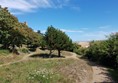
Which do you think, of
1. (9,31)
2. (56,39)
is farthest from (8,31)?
(56,39)

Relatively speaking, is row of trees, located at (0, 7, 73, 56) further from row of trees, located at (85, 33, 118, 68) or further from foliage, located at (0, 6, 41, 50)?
row of trees, located at (85, 33, 118, 68)

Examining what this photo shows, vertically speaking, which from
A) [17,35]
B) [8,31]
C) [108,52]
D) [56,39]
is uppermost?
[8,31]

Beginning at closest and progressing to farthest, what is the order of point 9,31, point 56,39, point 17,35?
point 9,31 < point 56,39 < point 17,35

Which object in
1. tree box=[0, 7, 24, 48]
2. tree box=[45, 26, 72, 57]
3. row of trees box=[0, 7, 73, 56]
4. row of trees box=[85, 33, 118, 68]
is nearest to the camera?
row of trees box=[85, 33, 118, 68]

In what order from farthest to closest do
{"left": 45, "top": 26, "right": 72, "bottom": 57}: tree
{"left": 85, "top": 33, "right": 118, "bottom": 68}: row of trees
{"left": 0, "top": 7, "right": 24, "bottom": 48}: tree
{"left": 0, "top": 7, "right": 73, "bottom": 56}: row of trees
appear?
{"left": 45, "top": 26, "right": 72, "bottom": 57}: tree < {"left": 0, "top": 7, "right": 73, "bottom": 56}: row of trees < {"left": 0, "top": 7, "right": 24, "bottom": 48}: tree < {"left": 85, "top": 33, "right": 118, "bottom": 68}: row of trees

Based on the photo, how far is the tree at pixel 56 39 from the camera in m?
52.5

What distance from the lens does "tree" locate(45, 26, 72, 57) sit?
52500 millimetres

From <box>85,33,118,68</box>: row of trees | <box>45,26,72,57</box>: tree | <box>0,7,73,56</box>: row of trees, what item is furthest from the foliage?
<box>85,33,118,68</box>: row of trees

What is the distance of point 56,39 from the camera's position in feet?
172

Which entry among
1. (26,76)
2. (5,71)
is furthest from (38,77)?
(5,71)

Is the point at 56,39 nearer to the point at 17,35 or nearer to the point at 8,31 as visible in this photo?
the point at 17,35

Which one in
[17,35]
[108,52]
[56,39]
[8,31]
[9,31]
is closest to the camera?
[108,52]

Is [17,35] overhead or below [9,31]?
below

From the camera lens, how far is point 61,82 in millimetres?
23172
